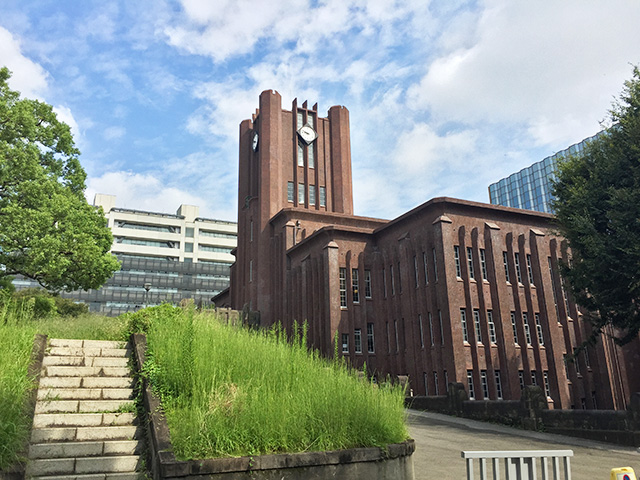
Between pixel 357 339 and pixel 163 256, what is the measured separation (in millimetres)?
63397

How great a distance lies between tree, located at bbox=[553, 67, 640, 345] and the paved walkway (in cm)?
504

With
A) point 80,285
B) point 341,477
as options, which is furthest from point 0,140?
point 341,477

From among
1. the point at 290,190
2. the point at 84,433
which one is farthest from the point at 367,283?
the point at 84,433

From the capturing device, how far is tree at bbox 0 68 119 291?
60.3 ft

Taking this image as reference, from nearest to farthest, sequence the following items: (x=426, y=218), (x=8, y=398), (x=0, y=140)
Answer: (x=8, y=398) < (x=0, y=140) < (x=426, y=218)

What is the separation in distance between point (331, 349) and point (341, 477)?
24567mm

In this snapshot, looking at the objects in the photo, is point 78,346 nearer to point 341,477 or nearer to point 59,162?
point 341,477

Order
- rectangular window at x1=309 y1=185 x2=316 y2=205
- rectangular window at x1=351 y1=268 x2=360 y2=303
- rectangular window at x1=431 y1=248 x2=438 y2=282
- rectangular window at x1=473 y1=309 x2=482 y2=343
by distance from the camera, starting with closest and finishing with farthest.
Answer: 1. rectangular window at x1=473 y1=309 x2=482 y2=343
2. rectangular window at x1=431 y1=248 x2=438 y2=282
3. rectangular window at x1=351 y1=268 x2=360 y2=303
4. rectangular window at x1=309 y1=185 x2=316 y2=205

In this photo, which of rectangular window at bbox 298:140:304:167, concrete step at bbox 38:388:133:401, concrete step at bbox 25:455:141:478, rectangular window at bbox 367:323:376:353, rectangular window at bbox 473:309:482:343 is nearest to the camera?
concrete step at bbox 25:455:141:478

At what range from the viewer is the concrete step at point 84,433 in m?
7.59

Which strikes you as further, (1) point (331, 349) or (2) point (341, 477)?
(1) point (331, 349)

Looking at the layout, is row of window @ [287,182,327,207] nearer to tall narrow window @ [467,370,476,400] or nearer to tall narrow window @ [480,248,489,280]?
tall narrow window @ [480,248,489,280]

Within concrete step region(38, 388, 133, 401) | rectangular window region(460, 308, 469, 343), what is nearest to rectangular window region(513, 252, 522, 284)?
rectangular window region(460, 308, 469, 343)

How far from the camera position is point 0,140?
Result: 19.4 metres
